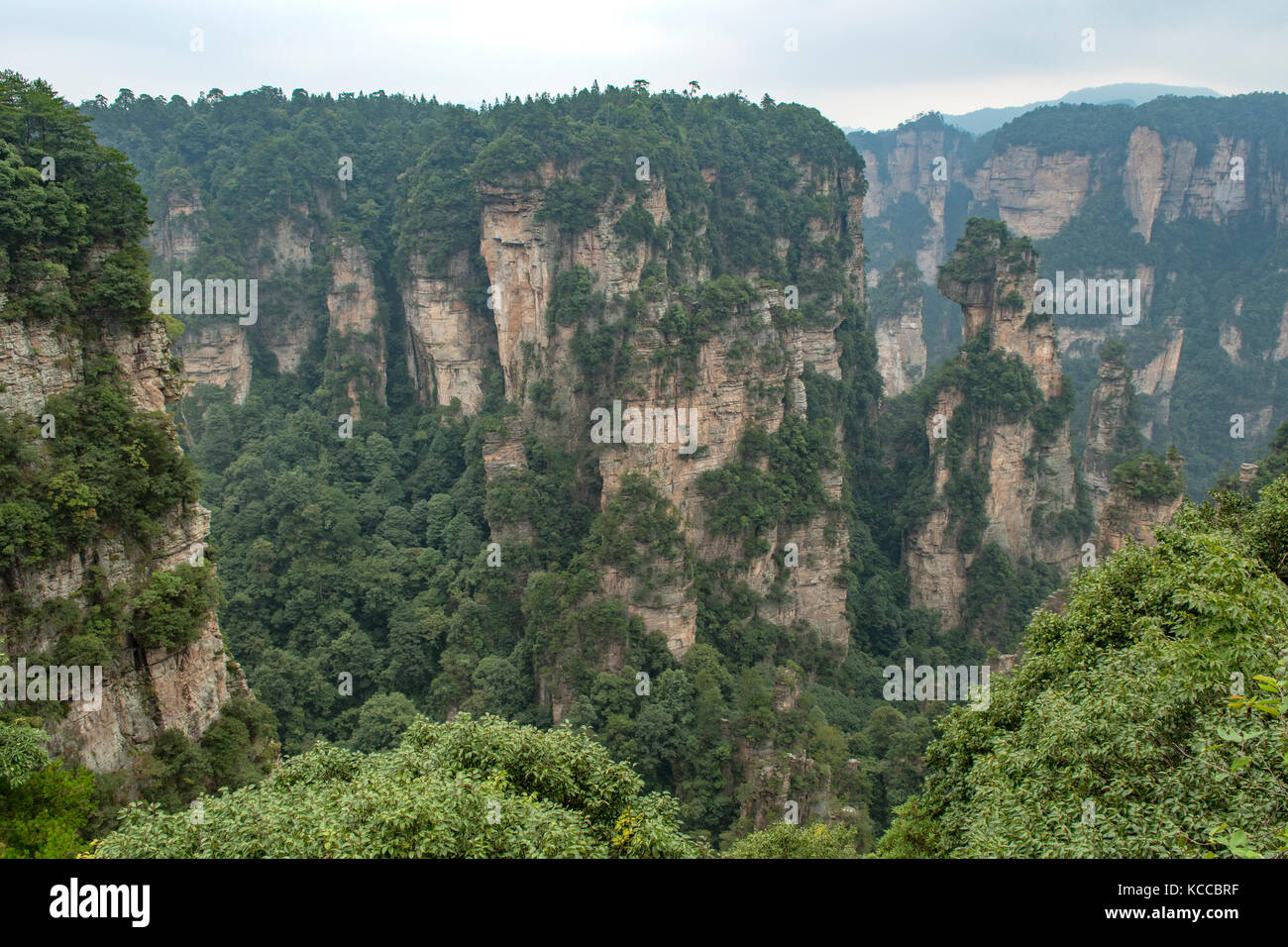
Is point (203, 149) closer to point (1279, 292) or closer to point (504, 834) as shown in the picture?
point (504, 834)

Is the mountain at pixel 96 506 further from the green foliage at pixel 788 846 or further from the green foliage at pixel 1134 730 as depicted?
the green foliage at pixel 1134 730

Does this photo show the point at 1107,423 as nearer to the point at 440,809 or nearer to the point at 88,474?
the point at 440,809

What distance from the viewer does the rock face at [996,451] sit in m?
43.4

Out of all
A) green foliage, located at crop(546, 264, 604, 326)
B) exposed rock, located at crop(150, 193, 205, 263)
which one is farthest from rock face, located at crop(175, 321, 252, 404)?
green foliage, located at crop(546, 264, 604, 326)

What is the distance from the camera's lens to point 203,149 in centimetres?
5562

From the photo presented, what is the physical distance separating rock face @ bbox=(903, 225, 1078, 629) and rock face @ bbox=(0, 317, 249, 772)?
33.8 meters

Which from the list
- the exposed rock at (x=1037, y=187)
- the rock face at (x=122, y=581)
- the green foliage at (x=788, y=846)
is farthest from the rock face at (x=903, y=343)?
the rock face at (x=122, y=581)

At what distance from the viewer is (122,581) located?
17594mm

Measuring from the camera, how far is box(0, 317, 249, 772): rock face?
16266mm

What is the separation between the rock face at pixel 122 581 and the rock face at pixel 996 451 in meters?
33.8

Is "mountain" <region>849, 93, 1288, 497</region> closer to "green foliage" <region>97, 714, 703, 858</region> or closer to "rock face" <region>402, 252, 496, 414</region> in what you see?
"rock face" <region>402, 252, 496, 414</region>

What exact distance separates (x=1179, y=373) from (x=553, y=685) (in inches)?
2701

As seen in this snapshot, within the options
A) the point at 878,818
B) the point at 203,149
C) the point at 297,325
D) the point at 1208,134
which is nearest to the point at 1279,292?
the point at 1208,134
